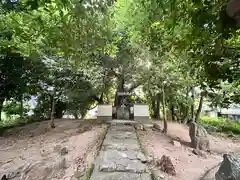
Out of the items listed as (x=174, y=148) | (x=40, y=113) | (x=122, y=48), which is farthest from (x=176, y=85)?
(x=40, y=113)

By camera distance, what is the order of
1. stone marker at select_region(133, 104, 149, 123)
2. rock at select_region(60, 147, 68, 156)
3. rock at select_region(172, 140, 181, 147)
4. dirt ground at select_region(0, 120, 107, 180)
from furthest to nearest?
stone marker at select_region(133, 104, 149, 123) → rock at select_region(172, 140, 181, 147) → rock at select_region(60, 147, 68, 156) → dirt ground at select_region(0, 120, 107, 180)

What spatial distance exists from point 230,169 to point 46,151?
17.0 feet

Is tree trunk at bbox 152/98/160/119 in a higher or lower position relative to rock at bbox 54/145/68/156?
higher

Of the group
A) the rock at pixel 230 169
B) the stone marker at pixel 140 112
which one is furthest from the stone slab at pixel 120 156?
the stone marker at pixel 140 112

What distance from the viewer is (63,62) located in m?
9.35

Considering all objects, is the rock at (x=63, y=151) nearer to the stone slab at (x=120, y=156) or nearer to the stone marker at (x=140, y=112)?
the stone slab at (x=120, y=156)

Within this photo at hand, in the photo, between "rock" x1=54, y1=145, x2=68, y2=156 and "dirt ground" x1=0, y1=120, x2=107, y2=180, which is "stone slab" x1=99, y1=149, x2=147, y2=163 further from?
"rock" x1=54, y1=145, x2=68, y2=156

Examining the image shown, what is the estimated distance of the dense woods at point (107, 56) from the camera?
229 centimetres

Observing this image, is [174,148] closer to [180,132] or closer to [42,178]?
[180,132]

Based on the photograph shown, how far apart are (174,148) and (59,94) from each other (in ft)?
15.9

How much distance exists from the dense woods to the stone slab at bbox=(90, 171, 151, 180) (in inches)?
57.8

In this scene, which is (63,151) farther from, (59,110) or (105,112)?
(59,110)

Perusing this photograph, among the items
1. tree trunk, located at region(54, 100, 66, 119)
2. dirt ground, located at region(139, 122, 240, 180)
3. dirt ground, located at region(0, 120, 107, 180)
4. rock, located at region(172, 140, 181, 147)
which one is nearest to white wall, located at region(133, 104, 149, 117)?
dirt ground, located at region(139, 122, 240, 180)

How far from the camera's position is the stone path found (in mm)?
3945
